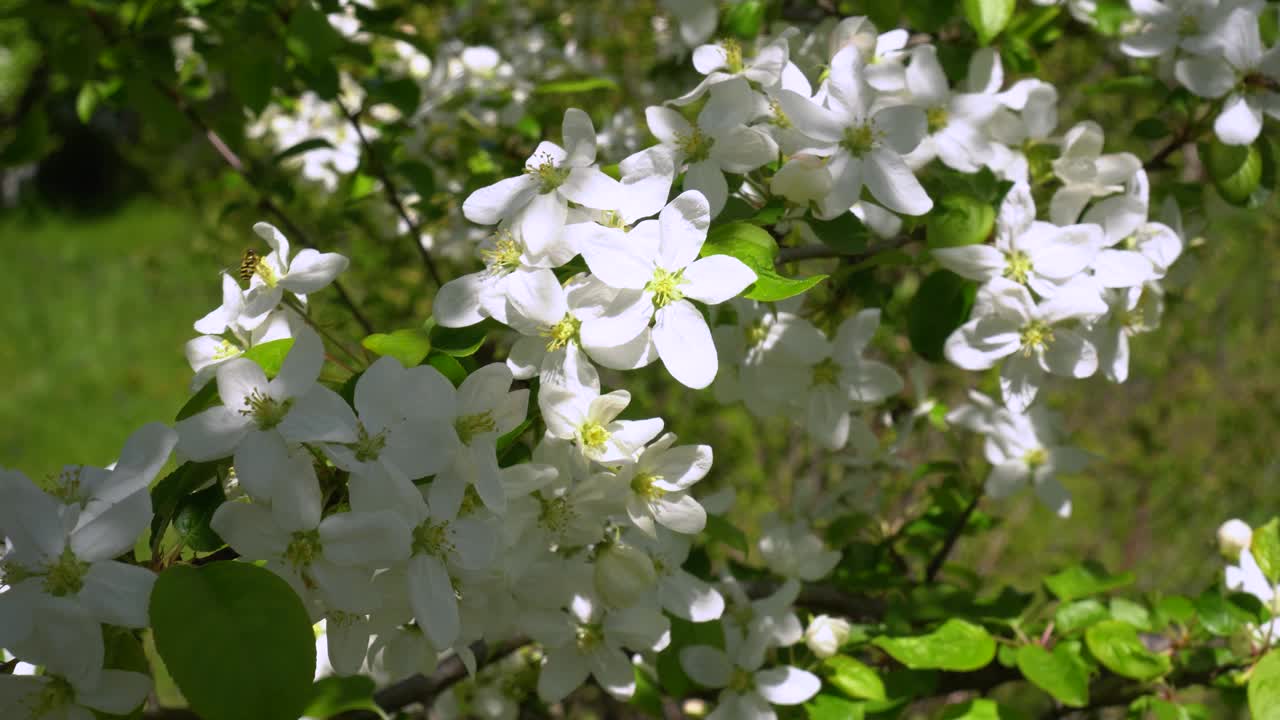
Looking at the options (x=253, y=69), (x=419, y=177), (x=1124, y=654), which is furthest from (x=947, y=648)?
(x=253, y=69)

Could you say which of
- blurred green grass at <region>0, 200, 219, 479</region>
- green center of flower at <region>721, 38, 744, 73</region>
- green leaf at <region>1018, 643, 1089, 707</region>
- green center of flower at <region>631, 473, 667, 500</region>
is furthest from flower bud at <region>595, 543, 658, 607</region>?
blurred green grass at <region>0, 200, 219, 479</region>

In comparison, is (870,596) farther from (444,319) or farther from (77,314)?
(77,314)

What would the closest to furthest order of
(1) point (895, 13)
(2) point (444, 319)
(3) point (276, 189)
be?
(2) point (444, 319) → (1) point (895, 13) → (3) point (276, 189)

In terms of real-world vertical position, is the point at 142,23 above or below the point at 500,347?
above

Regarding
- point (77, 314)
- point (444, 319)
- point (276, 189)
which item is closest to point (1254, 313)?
point (276, 189)

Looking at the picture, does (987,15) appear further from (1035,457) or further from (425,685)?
(425,685)

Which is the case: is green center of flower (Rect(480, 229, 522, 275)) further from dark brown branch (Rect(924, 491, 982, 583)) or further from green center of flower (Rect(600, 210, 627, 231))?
dark brown branch (Rect(924, 491, 982, 583))
